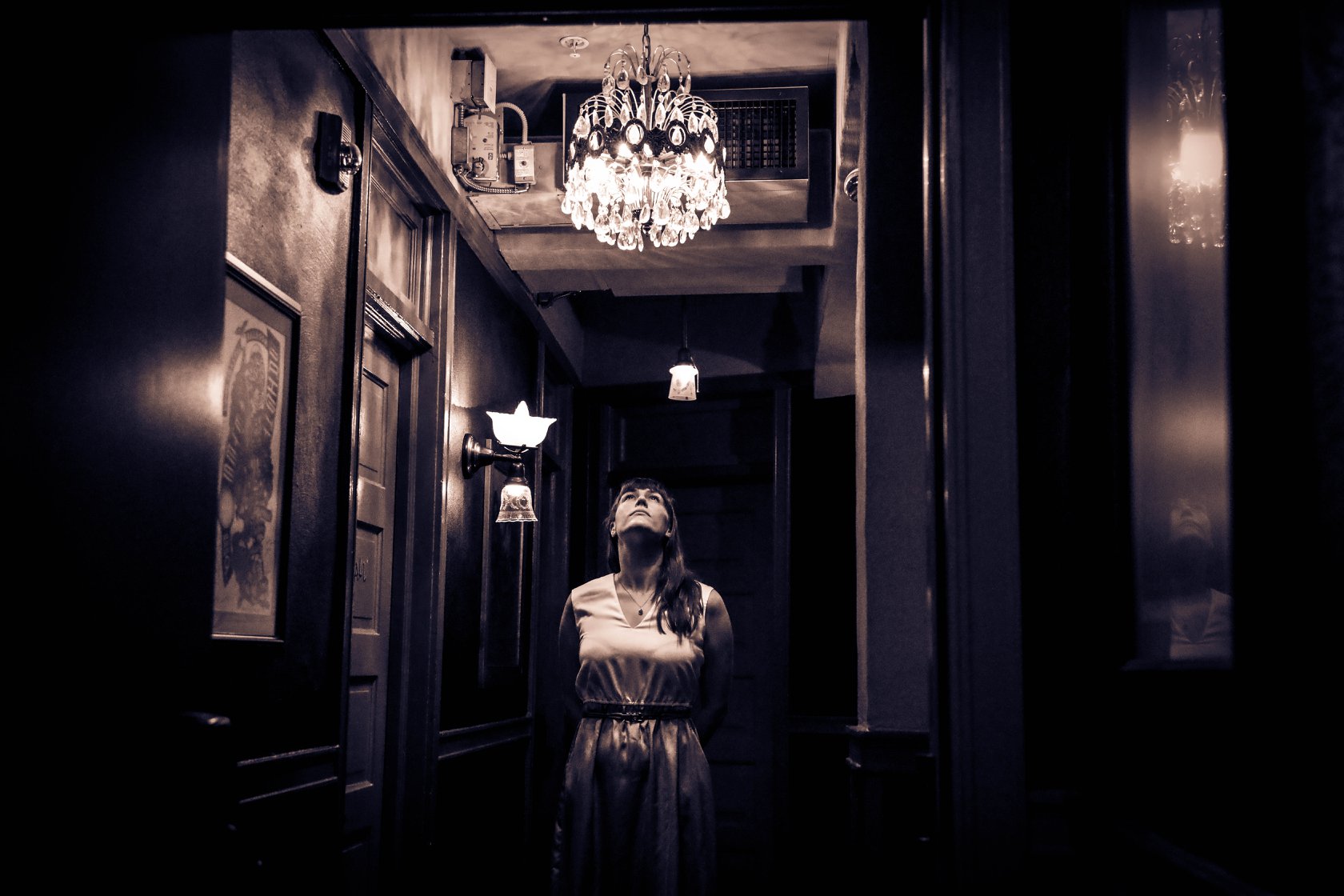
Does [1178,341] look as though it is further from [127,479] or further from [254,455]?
[254,455]

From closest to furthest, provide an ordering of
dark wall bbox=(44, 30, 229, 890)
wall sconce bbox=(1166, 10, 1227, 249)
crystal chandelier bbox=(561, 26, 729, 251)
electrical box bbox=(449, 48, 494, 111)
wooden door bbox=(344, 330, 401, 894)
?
dark wall bbox=(44, 30, 229, 890)
wall sconce bbox=(1166, 10, 1227, 249)
wooden door bbox=(344, 330, 401, 894)
crystal chandelier bbox=(561, 26, 729, 251)
electrical box bbox=(449, 48, 494, 111)

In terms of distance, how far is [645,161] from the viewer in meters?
4.32

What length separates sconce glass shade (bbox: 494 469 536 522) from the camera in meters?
5.06

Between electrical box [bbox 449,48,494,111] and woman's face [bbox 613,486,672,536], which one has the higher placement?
electrical box [bbox 449,48,494,111]

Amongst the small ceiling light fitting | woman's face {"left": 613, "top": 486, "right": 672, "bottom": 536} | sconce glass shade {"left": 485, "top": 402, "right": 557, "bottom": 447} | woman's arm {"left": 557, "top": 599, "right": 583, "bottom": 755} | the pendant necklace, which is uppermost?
the small ceiling light fitting

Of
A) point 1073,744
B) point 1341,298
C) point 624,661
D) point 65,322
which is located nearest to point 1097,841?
point 1073,744

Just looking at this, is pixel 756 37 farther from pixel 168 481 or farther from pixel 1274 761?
pixel 1274 761

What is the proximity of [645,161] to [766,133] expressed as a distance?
1.09 m

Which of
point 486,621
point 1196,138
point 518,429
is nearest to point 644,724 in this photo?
point 486,621

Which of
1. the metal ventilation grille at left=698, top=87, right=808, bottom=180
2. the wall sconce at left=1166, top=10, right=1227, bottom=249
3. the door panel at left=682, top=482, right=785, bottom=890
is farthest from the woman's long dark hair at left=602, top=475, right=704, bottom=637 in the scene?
the door panel at left=682, top=482, right=785, bottom=890

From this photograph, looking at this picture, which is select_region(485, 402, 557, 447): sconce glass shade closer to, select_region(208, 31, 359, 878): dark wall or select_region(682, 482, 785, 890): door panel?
select_region(208, 31, 359, 878): dark wall

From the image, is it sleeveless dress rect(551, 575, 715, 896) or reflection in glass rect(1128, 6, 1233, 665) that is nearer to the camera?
reflection in glass rect(1128, 6, 1233, 665)

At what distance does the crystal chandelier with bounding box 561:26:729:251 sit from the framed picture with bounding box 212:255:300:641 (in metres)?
1.59

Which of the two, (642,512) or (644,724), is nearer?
(644,724)
